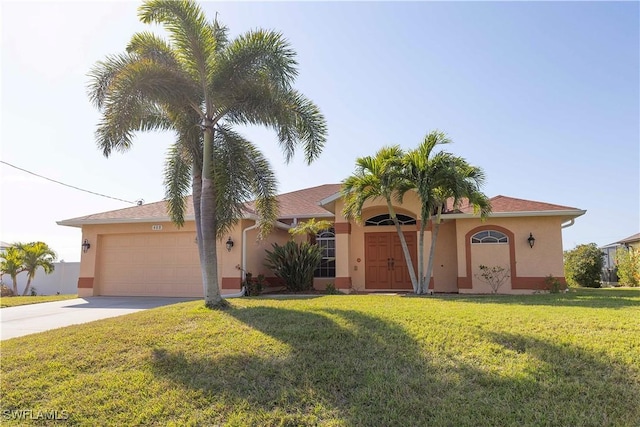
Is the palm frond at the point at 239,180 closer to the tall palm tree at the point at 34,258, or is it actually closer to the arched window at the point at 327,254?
the arched window at the point at 327,254

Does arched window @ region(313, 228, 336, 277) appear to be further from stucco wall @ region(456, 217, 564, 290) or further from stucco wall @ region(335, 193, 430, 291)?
stucco wall @ region(456, 217, 564, 290)

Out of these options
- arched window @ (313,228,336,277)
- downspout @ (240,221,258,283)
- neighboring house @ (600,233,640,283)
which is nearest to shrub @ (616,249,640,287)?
neighboring house @ (600,233,640,283)

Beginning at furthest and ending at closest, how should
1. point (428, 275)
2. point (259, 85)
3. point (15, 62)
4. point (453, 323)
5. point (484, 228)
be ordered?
point (484, 228)
point (428, 275)
point (15, 62)
point (259, 85)
point (453, 323)

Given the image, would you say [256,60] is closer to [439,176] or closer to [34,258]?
[439,176]

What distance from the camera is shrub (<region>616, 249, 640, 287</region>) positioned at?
19009 millimetres

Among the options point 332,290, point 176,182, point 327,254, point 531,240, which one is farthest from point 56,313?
point 531,240

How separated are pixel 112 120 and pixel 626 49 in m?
13.7

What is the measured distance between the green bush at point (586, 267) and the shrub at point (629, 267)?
1.20 metres

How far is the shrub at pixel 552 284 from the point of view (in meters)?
13.0

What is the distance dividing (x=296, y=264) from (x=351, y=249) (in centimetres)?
244

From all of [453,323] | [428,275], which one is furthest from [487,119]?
[453,323]

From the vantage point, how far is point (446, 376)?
4.63 m

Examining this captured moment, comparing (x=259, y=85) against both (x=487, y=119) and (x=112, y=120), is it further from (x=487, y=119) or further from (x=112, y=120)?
(x=487, y=119)

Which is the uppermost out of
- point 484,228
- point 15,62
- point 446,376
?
point 15,62
